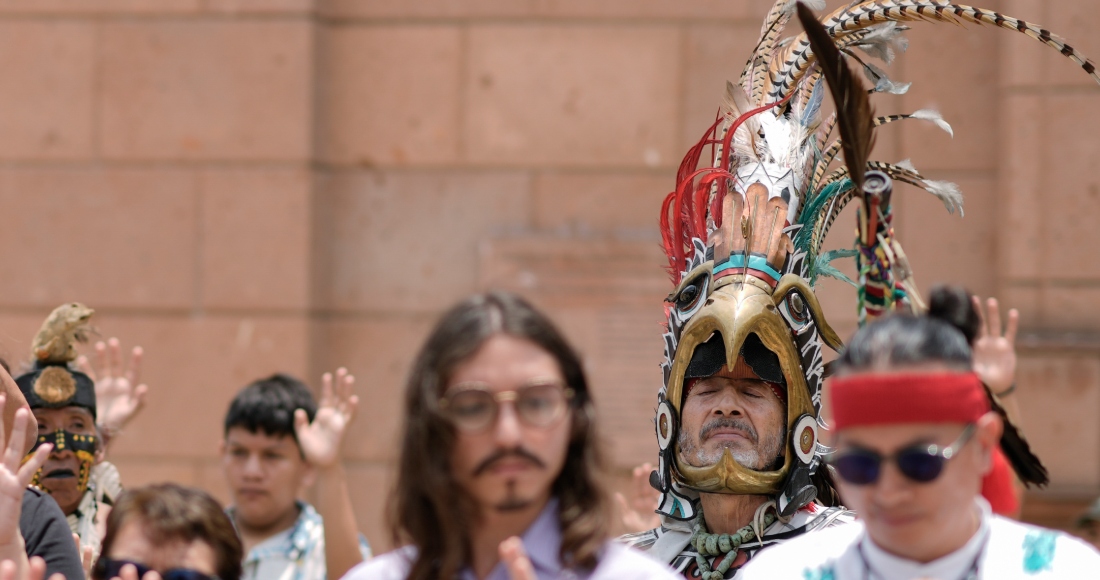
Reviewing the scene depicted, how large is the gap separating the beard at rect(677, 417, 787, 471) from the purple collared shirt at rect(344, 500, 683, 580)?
113cm

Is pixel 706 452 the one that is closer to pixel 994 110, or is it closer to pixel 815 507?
pixel 815 507

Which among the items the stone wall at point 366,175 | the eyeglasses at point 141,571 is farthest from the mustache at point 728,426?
the stone wall at point 366,175

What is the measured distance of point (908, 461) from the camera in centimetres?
200

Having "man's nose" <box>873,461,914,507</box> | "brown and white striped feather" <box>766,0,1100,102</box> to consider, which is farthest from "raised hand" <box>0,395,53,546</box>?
"brown and white striped feather" <box>766,0,1100,102</box>

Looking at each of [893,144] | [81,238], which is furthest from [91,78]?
[893,144]

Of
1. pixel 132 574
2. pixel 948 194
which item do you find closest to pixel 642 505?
pixel 948 194

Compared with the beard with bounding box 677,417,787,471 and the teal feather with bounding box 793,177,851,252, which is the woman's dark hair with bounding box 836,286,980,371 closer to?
the beard with bounding box 677,417,787,471

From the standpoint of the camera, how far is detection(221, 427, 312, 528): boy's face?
4.12 meters

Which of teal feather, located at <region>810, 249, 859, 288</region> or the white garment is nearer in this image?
the white garment

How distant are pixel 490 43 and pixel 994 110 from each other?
224 centimetres

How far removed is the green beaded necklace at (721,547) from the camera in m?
3.18

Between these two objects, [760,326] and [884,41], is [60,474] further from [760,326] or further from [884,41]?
[884,41]

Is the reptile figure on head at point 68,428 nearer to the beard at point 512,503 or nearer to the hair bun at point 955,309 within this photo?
the beard at point 512,503

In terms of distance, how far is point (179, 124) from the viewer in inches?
247
